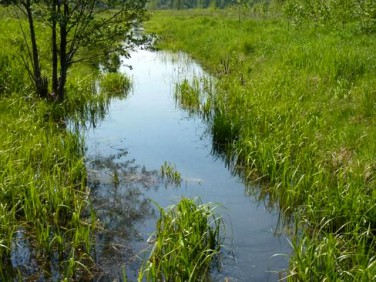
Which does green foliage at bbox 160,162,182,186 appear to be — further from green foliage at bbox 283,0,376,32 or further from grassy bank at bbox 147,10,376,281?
green foliage at bbox 283,0,376,32

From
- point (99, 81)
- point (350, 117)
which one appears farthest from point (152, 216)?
point (99, 81)

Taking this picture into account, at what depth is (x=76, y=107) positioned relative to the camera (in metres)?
12.0

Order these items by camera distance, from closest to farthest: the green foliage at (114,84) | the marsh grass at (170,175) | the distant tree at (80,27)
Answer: the marsh grass at (170,175), the distant tree at (80,27), the green foliage at (114,84)

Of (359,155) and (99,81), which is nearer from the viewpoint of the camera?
(359,155)

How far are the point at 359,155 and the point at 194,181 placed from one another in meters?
2.99

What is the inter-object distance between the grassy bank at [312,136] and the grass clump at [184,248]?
42.7 inches

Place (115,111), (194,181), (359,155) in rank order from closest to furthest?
1. (359,155)
2. (194,181)
3. (115,111)

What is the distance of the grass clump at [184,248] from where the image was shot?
5180mm

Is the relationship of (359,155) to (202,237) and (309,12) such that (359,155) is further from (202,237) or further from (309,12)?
(309,12)

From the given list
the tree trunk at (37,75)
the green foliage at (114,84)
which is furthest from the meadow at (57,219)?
the green foliage at (114,84)

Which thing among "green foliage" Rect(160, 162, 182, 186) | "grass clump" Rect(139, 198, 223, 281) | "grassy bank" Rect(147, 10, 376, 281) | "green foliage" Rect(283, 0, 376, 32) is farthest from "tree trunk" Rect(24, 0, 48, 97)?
"green foliage" Rect(283, 0, 376, 32)

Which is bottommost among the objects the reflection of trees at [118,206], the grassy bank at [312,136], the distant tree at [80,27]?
the reflection of trees at [118,206]

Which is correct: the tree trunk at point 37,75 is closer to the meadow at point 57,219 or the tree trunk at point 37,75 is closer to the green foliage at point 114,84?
the meadow at point 57,219

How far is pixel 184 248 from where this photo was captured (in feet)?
17.2
